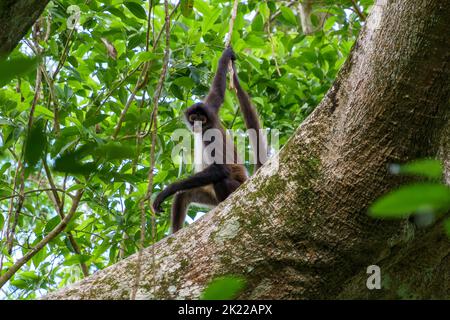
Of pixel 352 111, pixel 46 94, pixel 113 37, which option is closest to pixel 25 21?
pixel 352 111

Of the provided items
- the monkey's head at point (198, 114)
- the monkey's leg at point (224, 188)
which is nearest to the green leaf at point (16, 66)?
the monkey's head at point (198, 114)

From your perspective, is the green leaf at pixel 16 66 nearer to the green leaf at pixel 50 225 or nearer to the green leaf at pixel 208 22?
the green leaf at pixel 50 225

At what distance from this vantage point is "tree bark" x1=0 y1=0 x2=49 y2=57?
169 centimetres

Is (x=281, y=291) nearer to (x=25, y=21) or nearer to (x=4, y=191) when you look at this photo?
(x=25, y=21)

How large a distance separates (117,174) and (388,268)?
1861mm

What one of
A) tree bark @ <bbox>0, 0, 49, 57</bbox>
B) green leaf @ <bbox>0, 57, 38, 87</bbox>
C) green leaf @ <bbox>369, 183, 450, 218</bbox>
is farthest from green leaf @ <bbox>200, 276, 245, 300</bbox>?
tree bark @ <bbox>0, 0, 49, 57</bbox>

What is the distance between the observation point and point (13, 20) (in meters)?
1.71

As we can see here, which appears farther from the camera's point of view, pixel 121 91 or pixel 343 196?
pixel 121 91

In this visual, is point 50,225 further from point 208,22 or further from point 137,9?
point 208,22

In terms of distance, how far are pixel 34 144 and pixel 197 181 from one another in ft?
14.2

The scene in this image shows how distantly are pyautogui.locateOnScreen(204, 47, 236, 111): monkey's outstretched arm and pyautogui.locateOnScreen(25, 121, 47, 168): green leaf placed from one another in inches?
139

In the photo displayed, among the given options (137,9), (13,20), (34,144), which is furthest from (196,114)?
(34,144)

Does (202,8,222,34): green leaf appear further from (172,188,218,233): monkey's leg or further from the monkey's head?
(172,188,218,233): monkey's leg

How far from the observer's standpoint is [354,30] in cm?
611
